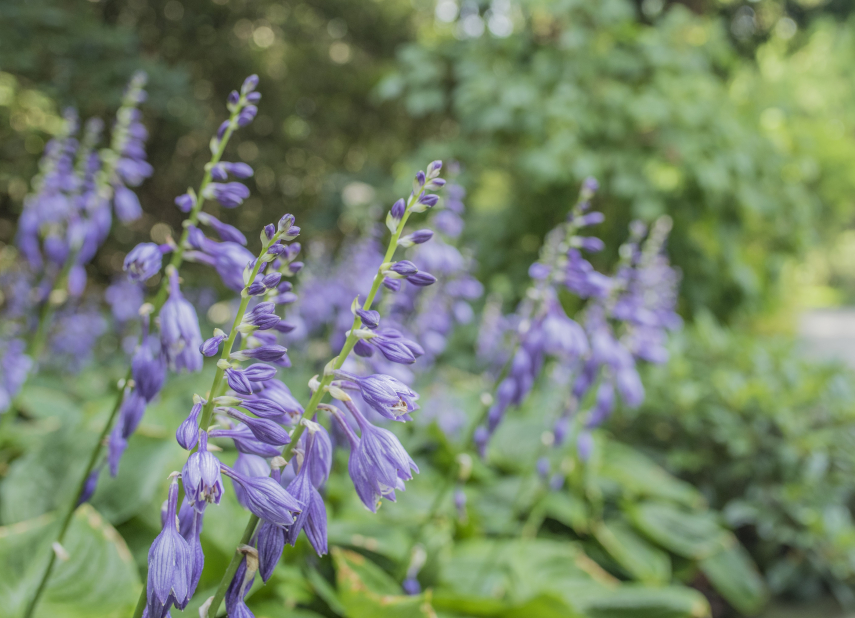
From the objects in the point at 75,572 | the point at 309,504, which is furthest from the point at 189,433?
the point at 75,572

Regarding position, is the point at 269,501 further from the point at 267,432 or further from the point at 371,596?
the point at 371,596

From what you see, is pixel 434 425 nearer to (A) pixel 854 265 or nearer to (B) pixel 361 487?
(B) pixel 361 487

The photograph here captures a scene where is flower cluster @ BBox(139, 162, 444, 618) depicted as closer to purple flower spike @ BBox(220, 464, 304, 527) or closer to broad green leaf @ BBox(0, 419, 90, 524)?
purple flower spike @ BBox(220, 464, 304, 527)

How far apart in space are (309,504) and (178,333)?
52 centimetres

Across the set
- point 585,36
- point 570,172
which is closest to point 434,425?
point 570,172

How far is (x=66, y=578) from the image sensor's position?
66.0 inches

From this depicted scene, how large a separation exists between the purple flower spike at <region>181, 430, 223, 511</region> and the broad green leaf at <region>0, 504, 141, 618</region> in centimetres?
110

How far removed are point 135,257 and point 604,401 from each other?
71.8 inches

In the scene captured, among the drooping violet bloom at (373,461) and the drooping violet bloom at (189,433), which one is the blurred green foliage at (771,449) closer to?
the drooping violet bloom at (373,461)

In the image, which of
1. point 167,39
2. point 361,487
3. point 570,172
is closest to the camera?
point 361,487

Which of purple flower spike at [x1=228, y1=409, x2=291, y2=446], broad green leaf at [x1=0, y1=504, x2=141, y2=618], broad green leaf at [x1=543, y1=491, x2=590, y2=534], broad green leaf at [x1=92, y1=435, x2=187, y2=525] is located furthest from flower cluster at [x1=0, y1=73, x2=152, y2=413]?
broad green leaf at [x1=543, y1=491, x2=590, y2=534]

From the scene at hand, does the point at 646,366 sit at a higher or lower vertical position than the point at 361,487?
higher

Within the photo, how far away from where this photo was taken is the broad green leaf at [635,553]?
109 inches

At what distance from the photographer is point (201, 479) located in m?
0.82
